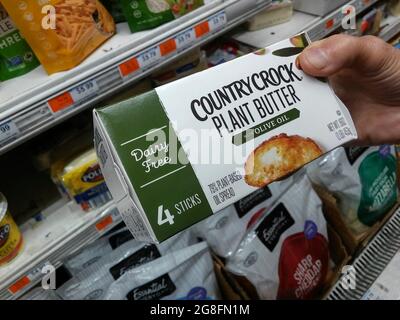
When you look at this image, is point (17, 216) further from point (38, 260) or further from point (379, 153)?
point (379, 153)

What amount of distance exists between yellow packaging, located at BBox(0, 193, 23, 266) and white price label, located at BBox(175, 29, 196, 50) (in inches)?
19.8

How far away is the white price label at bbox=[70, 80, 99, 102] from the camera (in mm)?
637

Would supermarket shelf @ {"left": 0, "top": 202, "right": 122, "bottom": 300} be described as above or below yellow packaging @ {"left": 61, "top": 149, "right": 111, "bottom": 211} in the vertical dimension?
below

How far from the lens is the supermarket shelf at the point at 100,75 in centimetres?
60

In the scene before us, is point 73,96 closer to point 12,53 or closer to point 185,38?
point 12,53

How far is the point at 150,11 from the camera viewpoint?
692mm

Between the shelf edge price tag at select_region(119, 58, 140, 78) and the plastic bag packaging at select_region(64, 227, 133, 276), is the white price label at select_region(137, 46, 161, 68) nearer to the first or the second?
the shelf edge price tag at select_region(119, 58, 140, 78)

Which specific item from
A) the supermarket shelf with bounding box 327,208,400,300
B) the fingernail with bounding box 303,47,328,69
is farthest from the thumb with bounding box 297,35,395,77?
the supermarket shelf with bounding box 327,208,400,300

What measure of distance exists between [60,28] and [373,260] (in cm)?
127

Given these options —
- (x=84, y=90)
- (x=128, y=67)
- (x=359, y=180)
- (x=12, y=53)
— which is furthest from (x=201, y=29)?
Answer: (x=359, y=180)

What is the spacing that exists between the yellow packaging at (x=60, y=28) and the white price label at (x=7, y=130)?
0.13 m

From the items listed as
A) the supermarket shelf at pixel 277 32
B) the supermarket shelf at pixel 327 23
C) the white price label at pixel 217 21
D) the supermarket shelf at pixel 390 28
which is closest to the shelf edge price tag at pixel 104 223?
the white price label at pixel 217 21

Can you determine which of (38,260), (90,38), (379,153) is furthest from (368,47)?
(38,260)

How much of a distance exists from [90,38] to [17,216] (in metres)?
0.53
